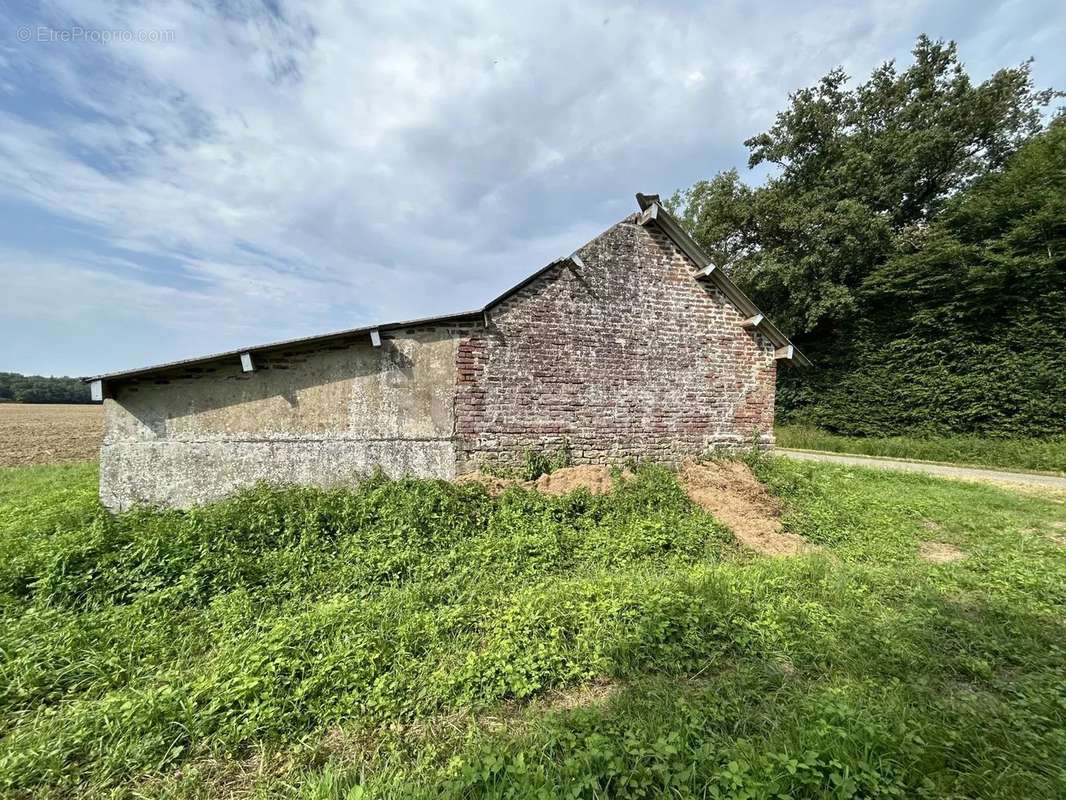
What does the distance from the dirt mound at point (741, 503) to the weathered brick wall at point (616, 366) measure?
0.62m

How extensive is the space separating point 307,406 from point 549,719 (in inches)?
218

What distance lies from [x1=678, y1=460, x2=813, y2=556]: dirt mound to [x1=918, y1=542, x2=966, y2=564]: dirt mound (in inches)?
64.5

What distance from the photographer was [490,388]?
7082mm

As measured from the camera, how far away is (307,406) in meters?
6.41

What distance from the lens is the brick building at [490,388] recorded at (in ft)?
20.1

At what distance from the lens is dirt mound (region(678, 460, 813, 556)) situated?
244 inches

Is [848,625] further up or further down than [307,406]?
further down

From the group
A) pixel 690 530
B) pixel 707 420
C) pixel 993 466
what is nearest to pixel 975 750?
pixel 690 530

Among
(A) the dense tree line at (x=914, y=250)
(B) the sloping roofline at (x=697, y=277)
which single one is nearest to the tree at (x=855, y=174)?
(A) the dense tree line at (x=914, y=250)

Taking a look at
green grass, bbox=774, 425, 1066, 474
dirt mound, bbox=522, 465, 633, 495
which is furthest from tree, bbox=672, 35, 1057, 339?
dirt mound, bbox=522, 465, 633, 495

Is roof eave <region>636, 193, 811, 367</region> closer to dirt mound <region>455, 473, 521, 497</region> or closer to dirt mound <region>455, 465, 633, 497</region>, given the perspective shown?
dirt mound <region>455, 465, 633, 497</region>

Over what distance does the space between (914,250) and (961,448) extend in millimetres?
9088

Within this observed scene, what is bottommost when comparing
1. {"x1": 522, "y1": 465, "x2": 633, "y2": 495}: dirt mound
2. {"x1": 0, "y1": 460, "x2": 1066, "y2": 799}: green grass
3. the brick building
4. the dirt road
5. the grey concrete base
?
the dirt road

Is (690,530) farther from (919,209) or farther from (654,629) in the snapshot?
(919,209)
